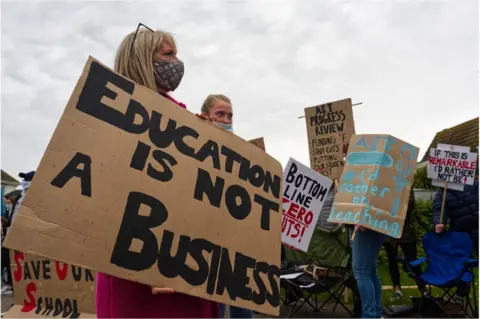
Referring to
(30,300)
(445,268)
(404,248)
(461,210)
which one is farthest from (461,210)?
(30,300)

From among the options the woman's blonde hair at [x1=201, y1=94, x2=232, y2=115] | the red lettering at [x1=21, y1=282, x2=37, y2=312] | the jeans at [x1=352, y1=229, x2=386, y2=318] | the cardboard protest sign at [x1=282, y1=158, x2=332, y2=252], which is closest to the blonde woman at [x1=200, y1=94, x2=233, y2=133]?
the woman's blonde hair at [x1=201, y1=94, x2=232, y2=115]

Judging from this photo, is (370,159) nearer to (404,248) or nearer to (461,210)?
(461,210)

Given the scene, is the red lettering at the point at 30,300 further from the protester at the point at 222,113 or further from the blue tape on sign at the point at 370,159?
the blue tape on sign at the point at 370,159

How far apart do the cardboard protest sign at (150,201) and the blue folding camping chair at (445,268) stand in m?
4.27

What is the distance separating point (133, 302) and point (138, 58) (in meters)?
0.88

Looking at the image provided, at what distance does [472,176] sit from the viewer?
19.1ft

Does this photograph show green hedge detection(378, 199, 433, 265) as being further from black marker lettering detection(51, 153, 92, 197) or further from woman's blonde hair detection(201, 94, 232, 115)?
black marker lettering detection(51, 153, 92, 197)

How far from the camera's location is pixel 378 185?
4.23 meters

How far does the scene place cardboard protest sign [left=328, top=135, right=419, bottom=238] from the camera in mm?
4117

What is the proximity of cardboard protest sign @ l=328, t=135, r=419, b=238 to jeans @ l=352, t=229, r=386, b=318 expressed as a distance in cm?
16

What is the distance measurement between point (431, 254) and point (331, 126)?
220cm

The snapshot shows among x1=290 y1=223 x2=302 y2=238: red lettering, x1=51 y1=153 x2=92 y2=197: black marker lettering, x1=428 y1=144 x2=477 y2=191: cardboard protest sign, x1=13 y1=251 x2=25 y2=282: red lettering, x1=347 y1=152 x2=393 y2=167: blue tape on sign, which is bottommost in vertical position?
x1=13 y1=251 x2=25 y2=282: red lettering

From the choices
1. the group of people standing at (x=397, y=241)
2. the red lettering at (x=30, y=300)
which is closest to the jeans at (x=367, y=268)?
the group of people standing at (x=397, y=241)

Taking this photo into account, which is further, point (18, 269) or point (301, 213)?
point (301, 213)
